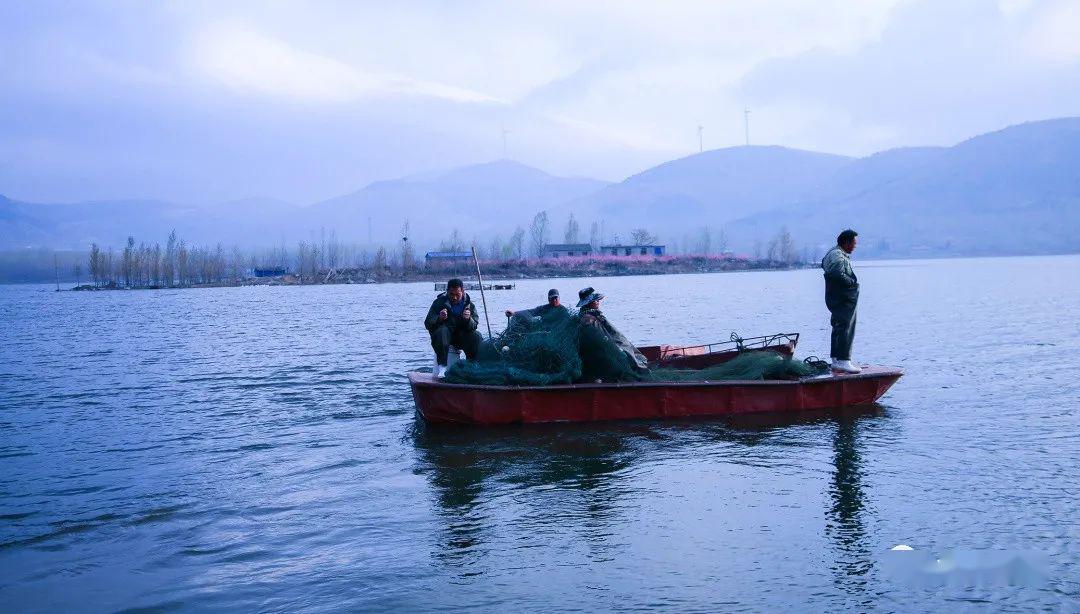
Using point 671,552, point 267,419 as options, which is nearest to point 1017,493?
point 671,552

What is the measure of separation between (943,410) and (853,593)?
9564 mm

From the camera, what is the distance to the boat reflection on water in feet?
28.2

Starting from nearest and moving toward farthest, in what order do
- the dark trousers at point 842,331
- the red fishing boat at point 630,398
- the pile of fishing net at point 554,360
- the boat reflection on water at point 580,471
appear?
the boat reflection on water at point 580,471
the red fishing boat at point 630,398
the pile of fishing net at point 554,360
the dark trousers at point 842,331

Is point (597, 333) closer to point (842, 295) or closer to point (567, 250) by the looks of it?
point (842, 295)

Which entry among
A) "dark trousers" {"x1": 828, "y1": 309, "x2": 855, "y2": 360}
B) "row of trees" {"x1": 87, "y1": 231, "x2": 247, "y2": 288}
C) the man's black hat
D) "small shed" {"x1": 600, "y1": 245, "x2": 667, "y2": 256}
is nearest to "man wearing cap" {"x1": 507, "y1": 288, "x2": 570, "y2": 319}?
the man's black hat

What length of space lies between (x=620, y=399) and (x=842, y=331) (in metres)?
4.03

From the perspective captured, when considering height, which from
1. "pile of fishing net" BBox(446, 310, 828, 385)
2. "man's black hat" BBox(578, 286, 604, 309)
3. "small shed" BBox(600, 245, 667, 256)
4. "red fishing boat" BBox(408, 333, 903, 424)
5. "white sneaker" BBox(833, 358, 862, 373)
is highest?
"small shed" BBox(600, 245, 667, 256)

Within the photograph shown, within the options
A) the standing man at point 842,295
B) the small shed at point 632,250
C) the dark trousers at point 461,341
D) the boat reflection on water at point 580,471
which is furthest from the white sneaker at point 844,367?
the small shed at point 632,250

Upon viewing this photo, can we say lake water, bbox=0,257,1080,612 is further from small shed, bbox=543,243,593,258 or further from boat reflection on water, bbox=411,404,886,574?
small shed, bbox=543,243,593,258

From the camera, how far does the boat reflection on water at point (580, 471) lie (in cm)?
860

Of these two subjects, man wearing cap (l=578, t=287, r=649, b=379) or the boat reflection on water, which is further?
man wearing cap (l=578, t=287, r=649, b=379)

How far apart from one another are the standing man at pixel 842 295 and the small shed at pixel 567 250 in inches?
6554

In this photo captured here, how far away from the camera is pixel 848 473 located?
10758 millimetres

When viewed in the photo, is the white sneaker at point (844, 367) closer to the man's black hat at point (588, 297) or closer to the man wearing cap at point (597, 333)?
the man wearing cap at point (597, 333)
